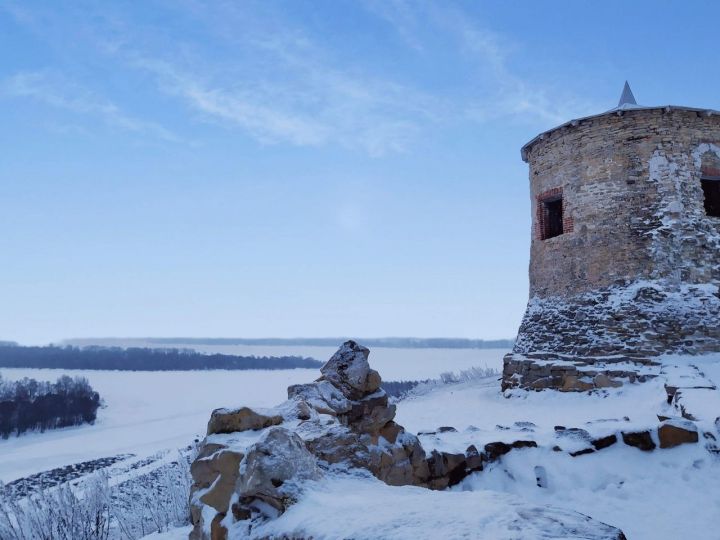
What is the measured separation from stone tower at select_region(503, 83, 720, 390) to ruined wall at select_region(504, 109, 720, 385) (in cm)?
2

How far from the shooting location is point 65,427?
43.9m

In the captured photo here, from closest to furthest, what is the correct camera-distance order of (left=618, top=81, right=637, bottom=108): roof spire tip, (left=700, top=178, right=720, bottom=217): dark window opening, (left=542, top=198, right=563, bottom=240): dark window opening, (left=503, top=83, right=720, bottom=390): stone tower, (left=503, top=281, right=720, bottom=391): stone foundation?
(left=503, top=281, right=720, bottom=391): stone foundation < (left=503, top=83, right=720, bottom=390): stone tower < (left=700, top=178, right=720, bottom=217): dark window opening < (left=542, top=198, right=563, bottom=240): dark window opening < (left=618, top=81, right=637, bottom=108): roof spire tip

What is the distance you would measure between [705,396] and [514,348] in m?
5.07

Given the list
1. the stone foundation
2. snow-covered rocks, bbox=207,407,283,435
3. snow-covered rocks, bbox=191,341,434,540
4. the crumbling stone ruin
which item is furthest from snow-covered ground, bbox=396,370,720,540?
the stone foundation

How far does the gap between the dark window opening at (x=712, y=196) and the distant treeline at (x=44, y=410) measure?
48.5 meters

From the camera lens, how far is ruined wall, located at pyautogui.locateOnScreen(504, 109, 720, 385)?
30.4 feet

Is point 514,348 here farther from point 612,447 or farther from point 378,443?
point 378,443

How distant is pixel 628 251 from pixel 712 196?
10.2 feet

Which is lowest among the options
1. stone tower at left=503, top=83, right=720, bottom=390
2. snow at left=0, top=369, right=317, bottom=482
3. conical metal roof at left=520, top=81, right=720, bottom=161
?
snow at left=0, top=369, right=317, bottom=482

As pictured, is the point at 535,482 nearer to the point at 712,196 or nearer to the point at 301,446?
the point at 301,446

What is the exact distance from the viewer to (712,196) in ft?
36.4

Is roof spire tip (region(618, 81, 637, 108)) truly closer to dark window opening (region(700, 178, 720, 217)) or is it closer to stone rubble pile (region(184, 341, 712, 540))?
dark window opening (region(700, 178, 720, 217))

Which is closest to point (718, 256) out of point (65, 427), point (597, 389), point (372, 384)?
point (597, 389)

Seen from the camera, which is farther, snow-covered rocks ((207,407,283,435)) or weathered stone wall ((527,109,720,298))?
weathered stone wall ((527,109,720,298))
